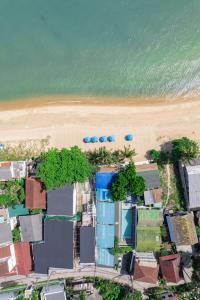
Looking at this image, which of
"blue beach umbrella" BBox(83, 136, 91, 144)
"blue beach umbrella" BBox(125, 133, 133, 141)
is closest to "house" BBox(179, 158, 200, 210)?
"blue beach umbrella" BBox(125, 133, 133, 141)

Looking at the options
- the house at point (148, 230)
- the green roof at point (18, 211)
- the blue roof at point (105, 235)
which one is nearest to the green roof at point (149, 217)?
the house at point (148, 230)

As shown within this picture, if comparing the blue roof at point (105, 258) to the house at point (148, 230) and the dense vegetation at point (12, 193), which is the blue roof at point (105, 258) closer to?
the house at point (148, 230)

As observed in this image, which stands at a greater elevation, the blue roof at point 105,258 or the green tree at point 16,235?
the green tree at point 16,235

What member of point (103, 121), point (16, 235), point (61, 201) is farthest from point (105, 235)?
point (103, 121)

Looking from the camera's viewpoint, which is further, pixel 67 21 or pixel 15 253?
pixel 67 21

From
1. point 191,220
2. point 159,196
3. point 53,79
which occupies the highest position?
point 53,79

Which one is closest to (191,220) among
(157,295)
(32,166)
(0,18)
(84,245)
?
(157,295)

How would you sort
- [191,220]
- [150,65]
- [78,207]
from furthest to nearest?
[150,65] → [78,207] → [191,220]

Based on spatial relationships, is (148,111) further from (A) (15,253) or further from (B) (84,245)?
(A) (15,253)
